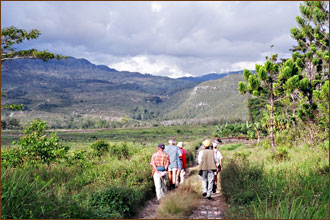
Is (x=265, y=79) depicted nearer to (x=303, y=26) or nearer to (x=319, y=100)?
(x=319, y=100)

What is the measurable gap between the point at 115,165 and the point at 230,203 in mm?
4301

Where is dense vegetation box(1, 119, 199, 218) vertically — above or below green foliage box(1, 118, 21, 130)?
below

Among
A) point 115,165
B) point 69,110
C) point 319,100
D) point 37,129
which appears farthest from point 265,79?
point 69,110

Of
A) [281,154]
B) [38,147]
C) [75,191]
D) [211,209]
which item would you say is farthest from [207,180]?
[281,154]

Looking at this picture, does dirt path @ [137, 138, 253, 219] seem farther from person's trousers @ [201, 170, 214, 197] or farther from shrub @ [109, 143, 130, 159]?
shrub @ [109, 143, 130, 159]

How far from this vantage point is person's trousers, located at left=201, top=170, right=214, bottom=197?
783 cm

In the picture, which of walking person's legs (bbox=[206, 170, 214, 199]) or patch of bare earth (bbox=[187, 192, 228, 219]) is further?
walking person's legs (bbox=[206, 170, 214, 199])

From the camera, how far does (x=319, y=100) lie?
1384 centimetres

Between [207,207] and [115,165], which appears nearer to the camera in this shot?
[207,207]

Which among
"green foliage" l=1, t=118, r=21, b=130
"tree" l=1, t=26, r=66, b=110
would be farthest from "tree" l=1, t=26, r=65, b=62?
"green foliage" l=1, t=118, r=21, b=130

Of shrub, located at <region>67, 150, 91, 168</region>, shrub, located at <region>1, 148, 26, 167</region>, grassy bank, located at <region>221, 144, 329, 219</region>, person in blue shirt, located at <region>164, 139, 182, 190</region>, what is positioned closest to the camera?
grassy bank, located at <region>221, 144, 329, 219</region>

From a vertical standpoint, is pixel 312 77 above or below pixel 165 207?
above

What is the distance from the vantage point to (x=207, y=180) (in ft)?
26.2

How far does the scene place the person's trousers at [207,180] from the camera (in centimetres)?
783
